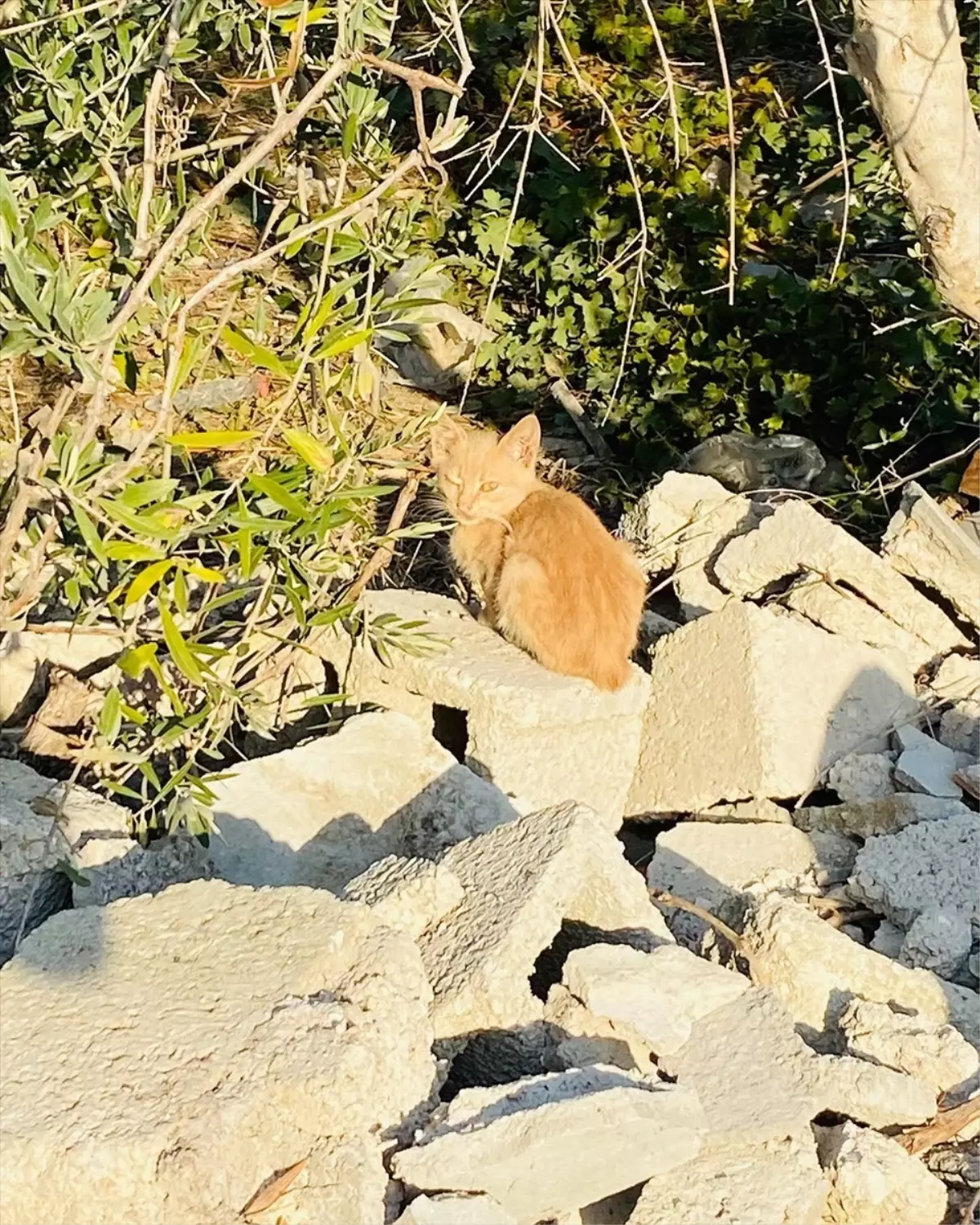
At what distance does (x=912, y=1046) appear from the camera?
308cm

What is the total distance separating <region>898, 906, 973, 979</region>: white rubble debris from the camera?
3584 mm

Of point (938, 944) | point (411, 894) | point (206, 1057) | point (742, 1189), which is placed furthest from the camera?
point (938, 944)

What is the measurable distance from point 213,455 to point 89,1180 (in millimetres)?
3932

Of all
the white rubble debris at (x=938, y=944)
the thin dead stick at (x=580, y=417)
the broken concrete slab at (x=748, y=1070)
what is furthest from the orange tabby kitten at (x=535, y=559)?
the broken concrete slab at (x=748, y=1070)

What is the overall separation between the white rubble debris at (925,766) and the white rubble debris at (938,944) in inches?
23.6

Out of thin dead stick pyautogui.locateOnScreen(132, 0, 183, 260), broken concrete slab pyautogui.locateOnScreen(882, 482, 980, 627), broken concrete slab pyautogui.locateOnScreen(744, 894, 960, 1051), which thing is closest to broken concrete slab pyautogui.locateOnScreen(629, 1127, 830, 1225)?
broken concrete slab pyautogui.locateOnScreen(744, 894, 960, 1051)

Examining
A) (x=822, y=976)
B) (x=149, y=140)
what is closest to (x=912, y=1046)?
(x=822, y=976)

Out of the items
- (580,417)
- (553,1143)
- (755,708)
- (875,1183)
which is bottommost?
(580,417)

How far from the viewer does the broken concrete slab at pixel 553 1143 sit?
240cm

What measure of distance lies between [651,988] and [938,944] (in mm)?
1049

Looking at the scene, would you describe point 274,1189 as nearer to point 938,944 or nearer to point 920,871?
point 938,944

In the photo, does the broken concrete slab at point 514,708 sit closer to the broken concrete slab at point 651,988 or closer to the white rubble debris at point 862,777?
the white rubble debris at point 862,777

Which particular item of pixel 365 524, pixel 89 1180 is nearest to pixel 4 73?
pixel 365 524

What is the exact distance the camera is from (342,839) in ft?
12.4
